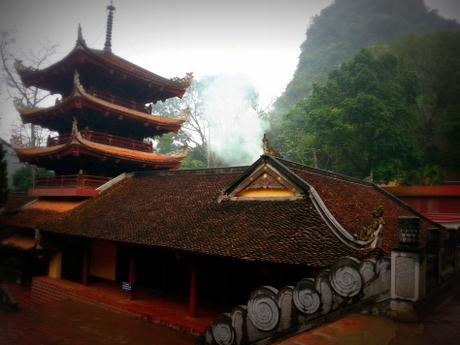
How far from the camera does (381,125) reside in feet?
83.5

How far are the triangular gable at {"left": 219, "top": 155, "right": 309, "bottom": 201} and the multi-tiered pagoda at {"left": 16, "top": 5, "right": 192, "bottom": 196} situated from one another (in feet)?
27.2

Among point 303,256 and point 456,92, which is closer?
point 303,256

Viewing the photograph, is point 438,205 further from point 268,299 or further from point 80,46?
point 80,46

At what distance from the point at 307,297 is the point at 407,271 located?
177cm

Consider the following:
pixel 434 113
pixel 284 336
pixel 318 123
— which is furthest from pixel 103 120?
pixel 434 113

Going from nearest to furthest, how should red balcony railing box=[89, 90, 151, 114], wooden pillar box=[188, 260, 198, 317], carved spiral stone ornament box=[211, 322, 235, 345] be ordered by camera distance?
carved spiral stone ornament box=[211, 322, 235, 345], wooden pillar box=[188, 260, 198, 317], red balcony railing box=[89, 90, 151, 114]

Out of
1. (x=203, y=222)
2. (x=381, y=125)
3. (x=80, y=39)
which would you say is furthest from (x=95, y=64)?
(x=381, y=125)

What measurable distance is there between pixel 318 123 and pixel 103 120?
58.1 ft

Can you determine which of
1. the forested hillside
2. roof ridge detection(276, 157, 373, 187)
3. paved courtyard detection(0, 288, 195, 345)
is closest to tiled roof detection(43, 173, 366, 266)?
roof ridge detection(276, 157, 373, 187)

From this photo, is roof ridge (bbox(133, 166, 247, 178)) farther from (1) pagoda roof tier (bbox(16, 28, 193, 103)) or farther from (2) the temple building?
(1) pagoda roof tier (bbox(16, 28, 193, 103))

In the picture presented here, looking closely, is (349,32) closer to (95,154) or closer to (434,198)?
(434,198)

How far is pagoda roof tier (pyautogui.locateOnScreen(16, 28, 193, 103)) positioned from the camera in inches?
648

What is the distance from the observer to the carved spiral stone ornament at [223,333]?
6473mm

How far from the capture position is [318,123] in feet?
93.5
